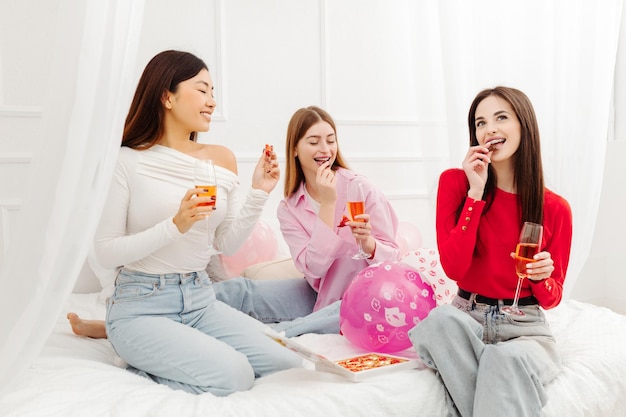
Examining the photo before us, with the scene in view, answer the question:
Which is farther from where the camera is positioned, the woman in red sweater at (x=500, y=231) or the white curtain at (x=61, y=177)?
the woman in red sweater at (x=500, y=231)

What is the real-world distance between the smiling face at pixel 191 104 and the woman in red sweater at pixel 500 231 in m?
0.82

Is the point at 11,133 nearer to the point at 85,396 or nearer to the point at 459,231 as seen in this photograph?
the point at 85,396

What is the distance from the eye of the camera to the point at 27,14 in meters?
1.49

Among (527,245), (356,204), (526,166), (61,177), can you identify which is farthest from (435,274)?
(61,177)

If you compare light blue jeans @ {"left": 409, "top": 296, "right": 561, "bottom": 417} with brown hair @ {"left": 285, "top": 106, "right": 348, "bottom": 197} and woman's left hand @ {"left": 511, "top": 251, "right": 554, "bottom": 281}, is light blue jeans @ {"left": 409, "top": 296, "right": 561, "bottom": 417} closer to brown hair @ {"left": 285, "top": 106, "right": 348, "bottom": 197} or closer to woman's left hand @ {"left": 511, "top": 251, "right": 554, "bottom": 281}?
woman's left hand @ {"left": 511, "top": 251, "right": 554, "bottom": 281}

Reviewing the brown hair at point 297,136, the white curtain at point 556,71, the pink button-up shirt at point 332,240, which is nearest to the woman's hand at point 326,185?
the pink button-up shirt at point 332,240

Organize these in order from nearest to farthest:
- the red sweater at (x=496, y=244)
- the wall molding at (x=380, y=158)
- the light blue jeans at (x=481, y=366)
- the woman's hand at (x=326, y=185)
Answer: the light blue jeans at (x=481, y=366)
the red sweater at (x=496, y=244)
the woman's hand at (x=326, y=185)
the wall molding at (x=380, y=158)

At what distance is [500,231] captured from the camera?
6.24ft

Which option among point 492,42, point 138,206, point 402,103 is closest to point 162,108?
point 138,206

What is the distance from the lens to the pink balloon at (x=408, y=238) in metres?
2.78

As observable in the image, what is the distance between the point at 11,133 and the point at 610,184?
3.48 metres

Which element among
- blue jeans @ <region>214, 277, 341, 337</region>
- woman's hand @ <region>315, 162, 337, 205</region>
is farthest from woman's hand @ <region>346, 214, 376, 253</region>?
blue jeans @ <region>214, 277, 341, 337</region>

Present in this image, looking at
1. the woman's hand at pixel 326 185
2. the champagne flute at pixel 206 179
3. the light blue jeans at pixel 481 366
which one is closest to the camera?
the light blue jeans at pixel 481 366

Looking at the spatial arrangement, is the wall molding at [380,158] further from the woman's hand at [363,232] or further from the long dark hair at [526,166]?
the long dark hair at [526,166]
